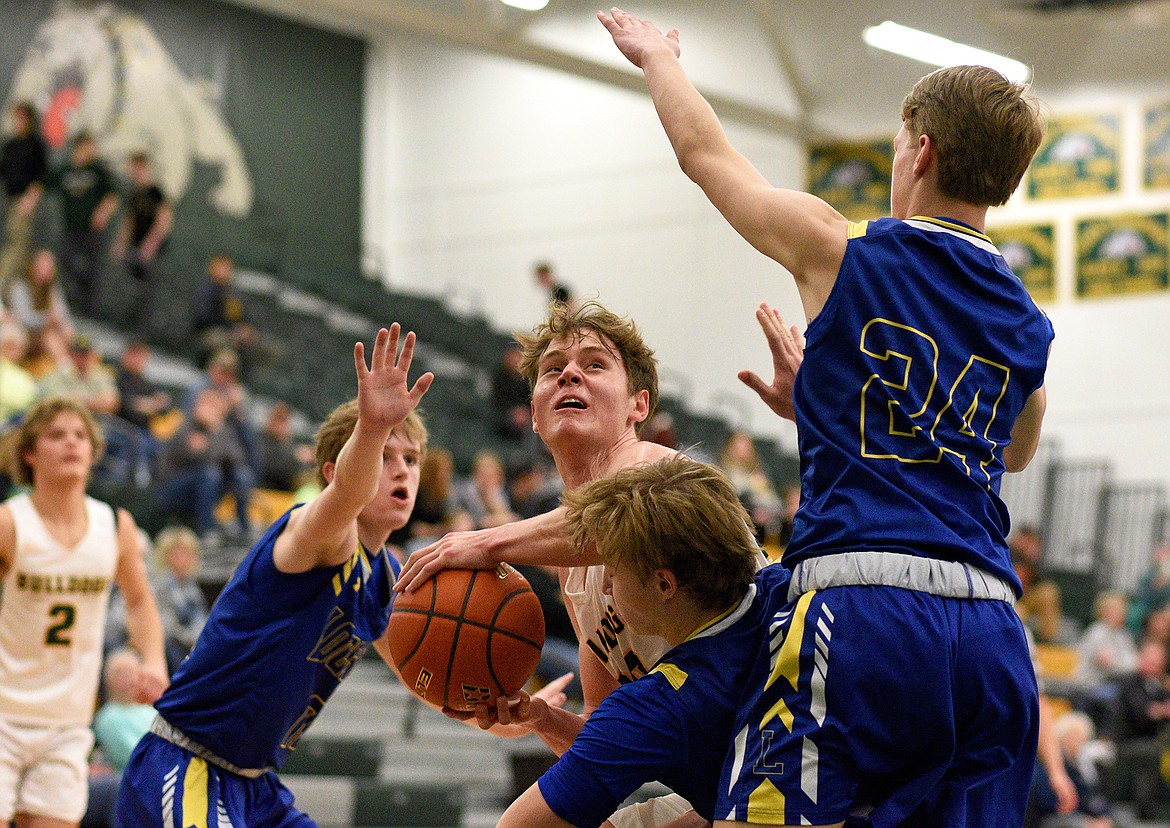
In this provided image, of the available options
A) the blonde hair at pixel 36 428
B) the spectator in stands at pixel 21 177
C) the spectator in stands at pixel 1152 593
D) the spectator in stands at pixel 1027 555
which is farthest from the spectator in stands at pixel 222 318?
the spectator in stands at pixel 1152 593

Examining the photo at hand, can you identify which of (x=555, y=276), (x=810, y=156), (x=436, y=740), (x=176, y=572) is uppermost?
(x=810, y=156)

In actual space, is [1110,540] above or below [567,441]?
below

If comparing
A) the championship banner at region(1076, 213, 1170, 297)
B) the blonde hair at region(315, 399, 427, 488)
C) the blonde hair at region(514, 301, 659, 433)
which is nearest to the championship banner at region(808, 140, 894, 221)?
the championship banner at region(1076, 213, 1170, 297)

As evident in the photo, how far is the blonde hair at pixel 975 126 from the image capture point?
2.95 meters

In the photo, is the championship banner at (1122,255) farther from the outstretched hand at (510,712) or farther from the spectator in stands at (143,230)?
the outstretched hand at (510,712)

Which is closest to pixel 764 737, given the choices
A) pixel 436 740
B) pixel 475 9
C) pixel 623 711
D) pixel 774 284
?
pixel 623 711

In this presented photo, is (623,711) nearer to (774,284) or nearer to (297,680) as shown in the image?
(297,680)

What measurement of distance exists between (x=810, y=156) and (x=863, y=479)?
18995 millimetres

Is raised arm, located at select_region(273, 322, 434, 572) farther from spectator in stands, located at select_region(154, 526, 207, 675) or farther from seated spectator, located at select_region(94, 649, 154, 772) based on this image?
spectator in stands, located at select_region(154, 526, 207, 675)

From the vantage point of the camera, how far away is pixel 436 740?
9867mm

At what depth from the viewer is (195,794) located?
4.14 meters

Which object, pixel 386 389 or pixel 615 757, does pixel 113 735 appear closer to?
pixel 386 389

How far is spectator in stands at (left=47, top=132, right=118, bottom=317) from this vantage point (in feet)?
50.7

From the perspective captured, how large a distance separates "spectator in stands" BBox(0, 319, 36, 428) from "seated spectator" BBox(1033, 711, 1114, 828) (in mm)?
7351
